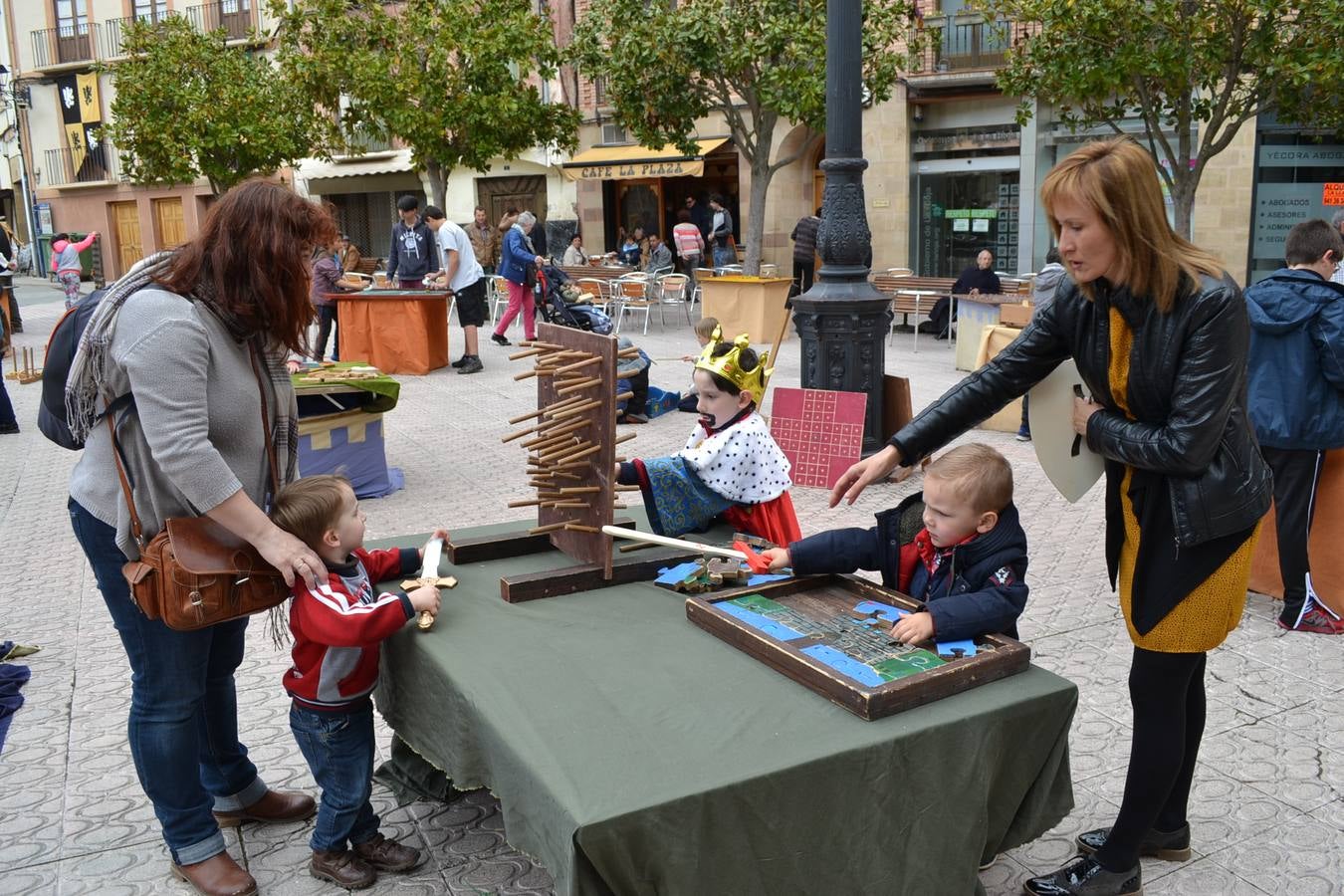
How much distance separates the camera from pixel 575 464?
119 inches

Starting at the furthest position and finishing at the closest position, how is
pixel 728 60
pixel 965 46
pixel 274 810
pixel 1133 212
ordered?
pixel 965 46 < pixel 728 60 < pixel 274 810 < pixel 1133 212

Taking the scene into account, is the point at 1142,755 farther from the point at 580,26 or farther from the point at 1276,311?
the point at 580,26

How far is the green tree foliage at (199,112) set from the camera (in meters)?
22.5

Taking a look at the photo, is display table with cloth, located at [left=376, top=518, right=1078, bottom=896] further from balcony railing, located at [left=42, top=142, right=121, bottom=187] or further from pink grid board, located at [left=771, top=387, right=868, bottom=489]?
balcony railing, located at [left=42, top=142, right=121, bottom=187]

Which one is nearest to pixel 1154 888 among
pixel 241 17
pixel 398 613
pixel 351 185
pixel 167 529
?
pixel 398 613

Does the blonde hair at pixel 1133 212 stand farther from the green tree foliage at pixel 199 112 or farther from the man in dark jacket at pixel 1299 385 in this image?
the green tree foliage at pixel 199 112

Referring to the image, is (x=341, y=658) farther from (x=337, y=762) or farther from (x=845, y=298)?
(x=845, y=298)

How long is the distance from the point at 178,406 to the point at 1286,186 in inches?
701

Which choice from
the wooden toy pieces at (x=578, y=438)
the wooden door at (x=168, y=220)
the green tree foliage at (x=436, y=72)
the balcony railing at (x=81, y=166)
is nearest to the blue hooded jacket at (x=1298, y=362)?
the wooden toy pieces at (x=578, y=438)

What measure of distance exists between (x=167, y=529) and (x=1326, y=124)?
47.1 ft

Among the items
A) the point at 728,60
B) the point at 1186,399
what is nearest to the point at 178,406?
the point at 1186,399

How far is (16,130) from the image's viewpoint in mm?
39312

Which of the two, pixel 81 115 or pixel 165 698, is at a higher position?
pixel 81 115

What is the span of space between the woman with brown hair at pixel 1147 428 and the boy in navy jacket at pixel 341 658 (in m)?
1.22
